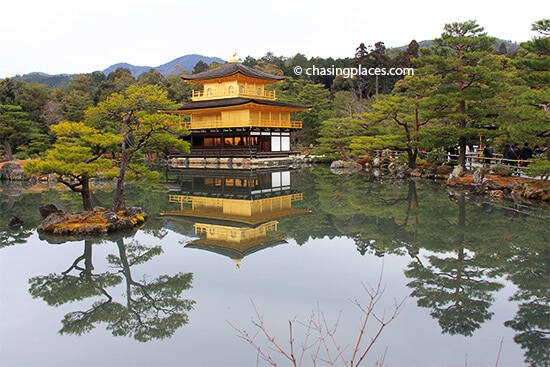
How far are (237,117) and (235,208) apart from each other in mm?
17324

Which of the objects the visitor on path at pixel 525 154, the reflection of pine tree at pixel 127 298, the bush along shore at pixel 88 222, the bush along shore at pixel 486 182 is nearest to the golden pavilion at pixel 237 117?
the bush along shore at pixel 486 182

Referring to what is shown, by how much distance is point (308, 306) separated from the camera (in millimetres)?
5801

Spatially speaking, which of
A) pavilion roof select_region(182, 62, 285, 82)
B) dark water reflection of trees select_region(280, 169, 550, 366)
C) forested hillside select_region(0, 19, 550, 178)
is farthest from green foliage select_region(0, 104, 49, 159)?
dark water reflection of trees select_region(280, 169, 550, 366)

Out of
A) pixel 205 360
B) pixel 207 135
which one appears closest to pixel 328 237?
pixel 205 360

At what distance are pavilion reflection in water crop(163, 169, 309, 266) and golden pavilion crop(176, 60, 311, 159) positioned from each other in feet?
22.3

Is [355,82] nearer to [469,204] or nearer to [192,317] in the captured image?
[469,204]

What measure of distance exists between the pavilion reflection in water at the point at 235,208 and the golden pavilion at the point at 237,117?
6804 mm

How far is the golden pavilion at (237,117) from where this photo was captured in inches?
1169

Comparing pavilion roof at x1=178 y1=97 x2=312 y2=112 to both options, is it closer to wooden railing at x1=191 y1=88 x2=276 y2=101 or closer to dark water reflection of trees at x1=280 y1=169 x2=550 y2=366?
wooden railing at x1=191 y1=88 x2=276 y2=101

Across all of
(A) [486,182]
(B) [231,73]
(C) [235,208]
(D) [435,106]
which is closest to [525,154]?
(A) [486,182]

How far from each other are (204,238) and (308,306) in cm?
452

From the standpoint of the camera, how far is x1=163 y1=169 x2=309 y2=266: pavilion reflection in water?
31.0ft

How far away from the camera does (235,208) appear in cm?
1377

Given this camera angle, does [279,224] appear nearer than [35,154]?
Yes
